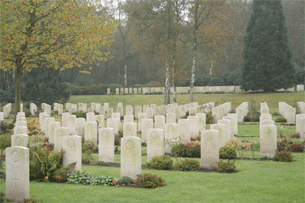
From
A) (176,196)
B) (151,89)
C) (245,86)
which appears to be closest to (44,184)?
(176,196)

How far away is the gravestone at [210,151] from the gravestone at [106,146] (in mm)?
3108

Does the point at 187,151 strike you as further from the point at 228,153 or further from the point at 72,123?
the point at 72,123

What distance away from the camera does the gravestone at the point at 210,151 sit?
11.6 meters

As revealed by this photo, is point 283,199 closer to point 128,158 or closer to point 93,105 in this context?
point 128,158

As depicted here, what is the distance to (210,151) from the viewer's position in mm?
11664

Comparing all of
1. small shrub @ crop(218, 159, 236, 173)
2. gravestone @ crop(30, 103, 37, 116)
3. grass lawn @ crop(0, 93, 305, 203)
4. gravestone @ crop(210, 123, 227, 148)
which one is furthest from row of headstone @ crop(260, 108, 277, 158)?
gravestone @ crop(30, 103, 37, 116)

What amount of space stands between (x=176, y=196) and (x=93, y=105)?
74.1ft

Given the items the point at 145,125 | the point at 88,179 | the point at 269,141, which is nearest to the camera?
the point at 88,179

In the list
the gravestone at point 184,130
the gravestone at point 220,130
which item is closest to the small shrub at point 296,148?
the gravestone at point 220,130

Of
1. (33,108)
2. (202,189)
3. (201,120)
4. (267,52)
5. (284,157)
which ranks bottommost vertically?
(202,189)

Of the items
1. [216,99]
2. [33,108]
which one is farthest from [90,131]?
[216,99]

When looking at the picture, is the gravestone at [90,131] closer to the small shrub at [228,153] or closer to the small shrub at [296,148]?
the small shrub at [228,153]

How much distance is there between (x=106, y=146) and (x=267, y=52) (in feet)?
103

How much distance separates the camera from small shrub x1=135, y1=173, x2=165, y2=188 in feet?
30.8
